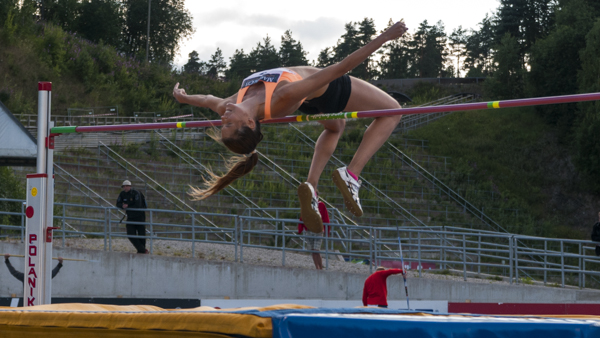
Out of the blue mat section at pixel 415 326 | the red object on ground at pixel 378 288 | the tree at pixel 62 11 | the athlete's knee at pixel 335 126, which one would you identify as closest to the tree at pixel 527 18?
the tree at pixel 62 11

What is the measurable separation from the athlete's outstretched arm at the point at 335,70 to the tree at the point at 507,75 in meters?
28.2

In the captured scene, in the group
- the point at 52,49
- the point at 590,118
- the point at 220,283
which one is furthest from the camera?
the point at 52,49

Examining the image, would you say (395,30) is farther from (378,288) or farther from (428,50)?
(428,50)

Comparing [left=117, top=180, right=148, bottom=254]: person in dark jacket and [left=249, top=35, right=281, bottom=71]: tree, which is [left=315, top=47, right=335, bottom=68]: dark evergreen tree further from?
[left=117, top=180, right=148, bottom=254]: person in dark jacket

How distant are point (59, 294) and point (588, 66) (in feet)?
73.4

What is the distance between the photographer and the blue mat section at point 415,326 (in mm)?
2043

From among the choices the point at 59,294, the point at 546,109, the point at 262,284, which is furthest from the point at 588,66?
the point at 59,294

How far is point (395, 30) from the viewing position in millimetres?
3576

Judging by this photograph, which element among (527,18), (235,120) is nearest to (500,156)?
(527,18)

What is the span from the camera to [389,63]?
157 ft

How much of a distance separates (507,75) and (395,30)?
2879 cm

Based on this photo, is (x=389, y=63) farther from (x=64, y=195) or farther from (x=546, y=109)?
(x=64, y=195)

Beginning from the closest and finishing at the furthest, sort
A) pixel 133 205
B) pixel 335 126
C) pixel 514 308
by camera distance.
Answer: pixel 335 126
pixel 514 308
pixel 133 205

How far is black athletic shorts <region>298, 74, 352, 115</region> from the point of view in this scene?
160 inches
